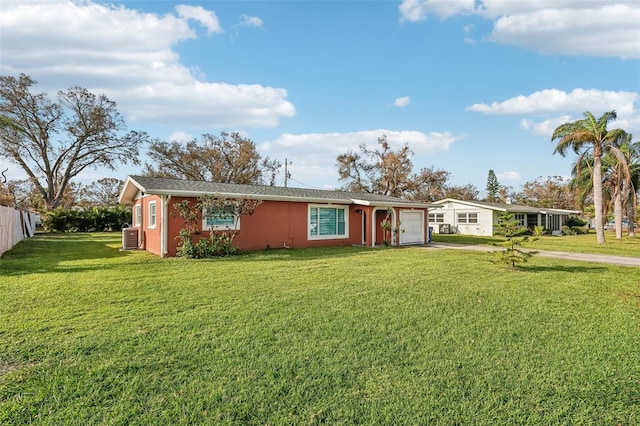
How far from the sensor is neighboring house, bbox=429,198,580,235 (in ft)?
92.9

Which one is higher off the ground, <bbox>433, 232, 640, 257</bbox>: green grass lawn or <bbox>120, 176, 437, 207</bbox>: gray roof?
<bbox>120, 176, 437, 207</bbox>: gray roof

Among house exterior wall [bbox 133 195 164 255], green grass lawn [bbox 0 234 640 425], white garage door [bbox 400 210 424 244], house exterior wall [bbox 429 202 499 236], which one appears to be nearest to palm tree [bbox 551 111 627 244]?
house exterior wall [bbox 429 202 499 236]

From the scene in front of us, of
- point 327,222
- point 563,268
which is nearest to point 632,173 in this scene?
point 563,268

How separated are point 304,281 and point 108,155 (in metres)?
35.3

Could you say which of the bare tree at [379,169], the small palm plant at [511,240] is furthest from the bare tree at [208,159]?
the small palm plant at [511,240]

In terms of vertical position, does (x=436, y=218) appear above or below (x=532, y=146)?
below

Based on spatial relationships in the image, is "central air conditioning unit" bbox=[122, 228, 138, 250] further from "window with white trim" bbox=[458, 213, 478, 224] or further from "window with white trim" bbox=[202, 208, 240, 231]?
"window with white trim" bbox=[458, 213, 478, 224]

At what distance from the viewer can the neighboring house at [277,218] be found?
12.4 meters

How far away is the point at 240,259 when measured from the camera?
1126 cm

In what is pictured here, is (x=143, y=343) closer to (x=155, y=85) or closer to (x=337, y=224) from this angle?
(x=337, y=224)

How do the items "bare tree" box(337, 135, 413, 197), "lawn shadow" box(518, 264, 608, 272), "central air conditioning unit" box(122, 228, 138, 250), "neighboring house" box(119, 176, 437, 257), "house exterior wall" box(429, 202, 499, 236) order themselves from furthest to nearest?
1. "bare tree" box(337, 135, 413, 197)
2. "house exterior wall" box(429, 202, 499, 236)
3. "central air conditioning unit" box(122, 228, 138, 250)
4. "neighboring house" box(119, 176, 437, 257)
5. "lawn shadow" box(518, 264, 608, 272)

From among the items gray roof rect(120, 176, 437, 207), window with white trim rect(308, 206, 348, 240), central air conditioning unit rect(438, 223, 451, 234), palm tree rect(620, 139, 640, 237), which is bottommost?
central air conditioning unit rect(438, 223, 451, 234)

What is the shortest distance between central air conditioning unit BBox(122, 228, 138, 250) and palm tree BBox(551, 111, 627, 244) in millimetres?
23002

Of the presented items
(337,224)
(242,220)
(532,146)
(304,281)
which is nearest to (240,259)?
(242,220)
